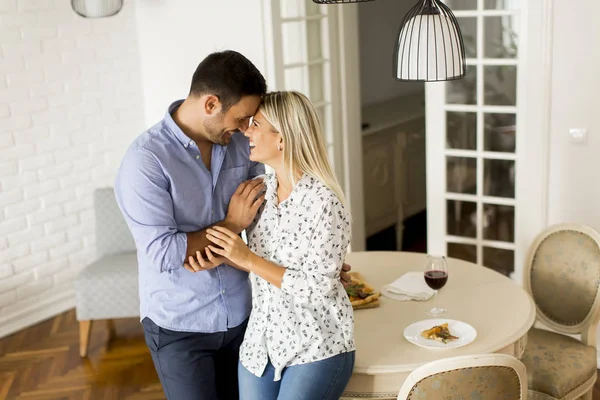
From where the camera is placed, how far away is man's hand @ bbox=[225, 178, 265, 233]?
2.39 m

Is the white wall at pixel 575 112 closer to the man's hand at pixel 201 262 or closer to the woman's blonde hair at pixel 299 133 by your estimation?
the woman's blonde hair at pixel 299 133

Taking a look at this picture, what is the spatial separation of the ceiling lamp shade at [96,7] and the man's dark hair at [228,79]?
8.16 ft

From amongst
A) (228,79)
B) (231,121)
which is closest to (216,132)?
(231,121)

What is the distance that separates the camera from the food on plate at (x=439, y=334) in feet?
8.39

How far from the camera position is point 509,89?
4.14 meters

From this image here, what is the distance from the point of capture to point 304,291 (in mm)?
2227

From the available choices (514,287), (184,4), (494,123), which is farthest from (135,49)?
(514,287)

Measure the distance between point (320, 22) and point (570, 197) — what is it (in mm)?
1837

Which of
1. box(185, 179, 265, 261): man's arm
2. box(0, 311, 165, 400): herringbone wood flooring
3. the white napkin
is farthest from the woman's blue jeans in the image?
box(0, 311, 165, 400): herringbone wood flooring

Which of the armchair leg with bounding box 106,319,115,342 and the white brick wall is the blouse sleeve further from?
the white brick wall

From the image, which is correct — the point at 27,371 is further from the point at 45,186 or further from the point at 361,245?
the point at 361,245

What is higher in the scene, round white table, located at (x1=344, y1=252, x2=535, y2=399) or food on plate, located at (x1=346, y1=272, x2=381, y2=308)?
food on plate, located at (x1=346, y1=272, x2=381, y2=308)

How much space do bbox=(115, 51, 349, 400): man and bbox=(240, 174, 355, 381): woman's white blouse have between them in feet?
0.40

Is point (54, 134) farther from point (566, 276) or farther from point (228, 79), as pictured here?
point (566, 276)
